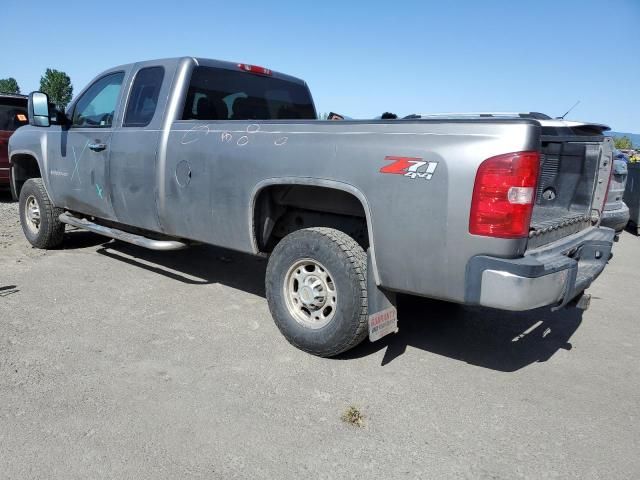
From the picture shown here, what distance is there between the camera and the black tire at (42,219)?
5.90 meters

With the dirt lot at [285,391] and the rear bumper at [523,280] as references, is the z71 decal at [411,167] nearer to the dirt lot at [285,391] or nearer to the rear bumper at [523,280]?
the rear bumper at [523,280]

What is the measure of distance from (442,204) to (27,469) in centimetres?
236

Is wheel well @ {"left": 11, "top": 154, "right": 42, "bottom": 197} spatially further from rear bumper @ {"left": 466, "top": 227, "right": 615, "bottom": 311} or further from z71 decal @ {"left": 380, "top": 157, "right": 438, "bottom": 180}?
rear bumper @ {"left": 466, "top": 227, "right": 615, "bottom": 311}

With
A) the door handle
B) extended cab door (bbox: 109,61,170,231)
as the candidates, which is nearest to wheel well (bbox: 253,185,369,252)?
extended cab door (bbox: 109,61,170,231)

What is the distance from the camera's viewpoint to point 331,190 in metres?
3.51

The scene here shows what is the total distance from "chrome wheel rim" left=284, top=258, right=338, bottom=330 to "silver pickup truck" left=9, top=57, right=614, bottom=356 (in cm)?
1

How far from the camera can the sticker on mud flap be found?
10.4ft

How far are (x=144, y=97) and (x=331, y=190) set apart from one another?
7.40 ft

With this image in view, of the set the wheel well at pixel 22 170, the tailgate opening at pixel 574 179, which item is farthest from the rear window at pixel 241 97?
the wheel well at pixel 22 170

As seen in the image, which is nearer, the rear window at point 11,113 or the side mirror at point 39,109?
the side mirror at point 39,109

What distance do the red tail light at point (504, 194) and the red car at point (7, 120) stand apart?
8990 millimetres

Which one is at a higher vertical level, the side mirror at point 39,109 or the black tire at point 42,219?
the side mirror at point 39,109

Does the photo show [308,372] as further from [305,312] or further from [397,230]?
[397,230]

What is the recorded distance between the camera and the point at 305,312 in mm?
3676
